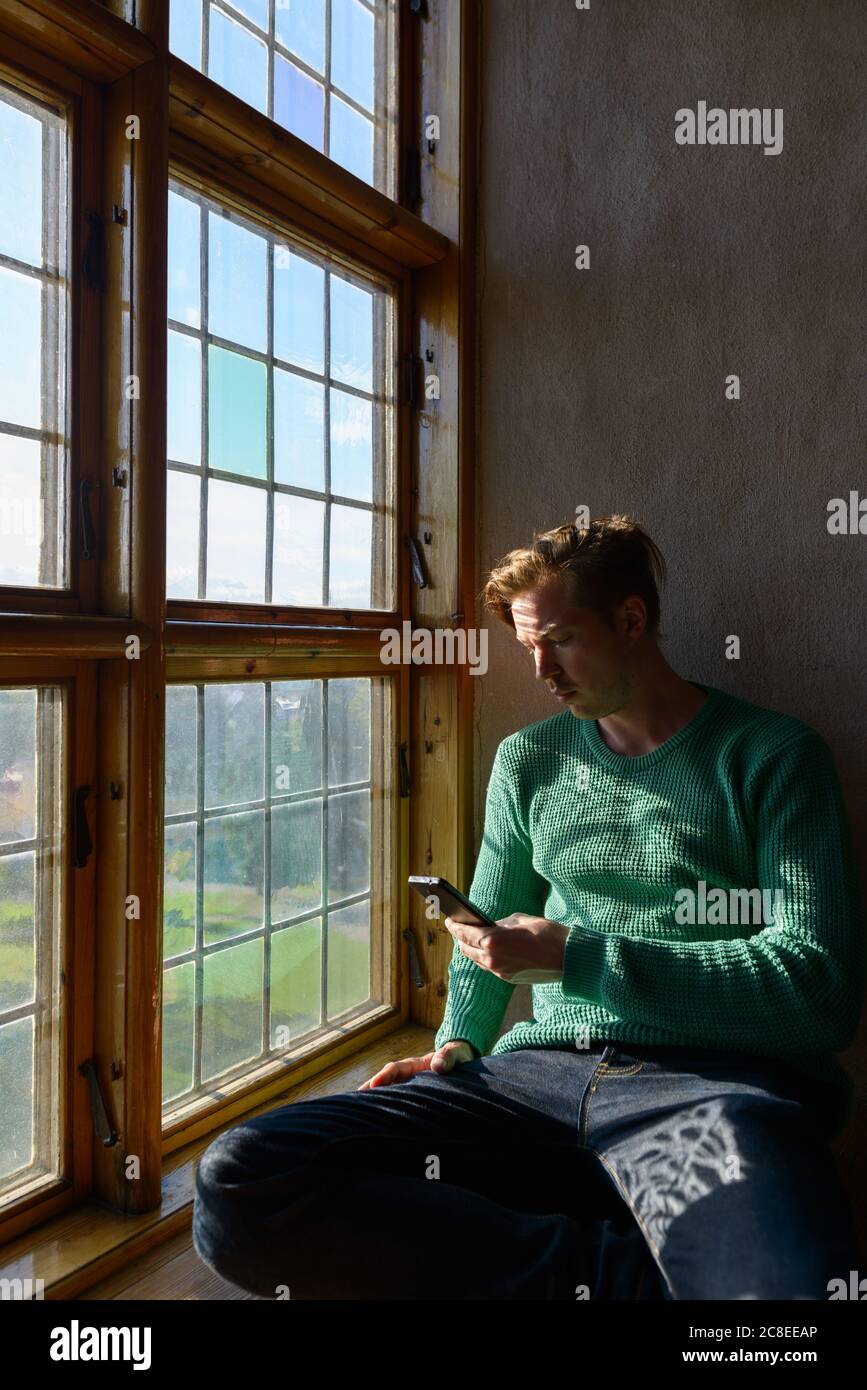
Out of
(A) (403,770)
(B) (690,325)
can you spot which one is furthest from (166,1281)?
(B) (690,325)

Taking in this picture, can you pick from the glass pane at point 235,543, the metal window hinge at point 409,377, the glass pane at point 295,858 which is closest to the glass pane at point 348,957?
the glass pane at point 295,858

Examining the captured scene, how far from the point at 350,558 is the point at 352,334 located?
474 millimetres

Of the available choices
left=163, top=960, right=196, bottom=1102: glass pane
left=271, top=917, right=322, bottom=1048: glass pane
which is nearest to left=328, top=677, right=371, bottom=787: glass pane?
A: left=271, top=917, right=322, bottom=1048: glass pane

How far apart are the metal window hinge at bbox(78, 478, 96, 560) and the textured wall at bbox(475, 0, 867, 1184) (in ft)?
3.15

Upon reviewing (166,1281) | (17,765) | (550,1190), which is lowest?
(166,1281)

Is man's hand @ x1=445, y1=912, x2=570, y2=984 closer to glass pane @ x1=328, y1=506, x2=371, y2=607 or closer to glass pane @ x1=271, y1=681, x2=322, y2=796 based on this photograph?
glass pane @ x1=271, y1=681, x2=322, y2=796

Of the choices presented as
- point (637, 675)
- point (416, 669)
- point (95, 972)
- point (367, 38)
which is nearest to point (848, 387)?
point (637, 675)

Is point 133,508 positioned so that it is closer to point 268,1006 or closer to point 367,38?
point 268,1006

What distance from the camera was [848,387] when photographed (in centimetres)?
186

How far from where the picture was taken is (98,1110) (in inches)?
62.0

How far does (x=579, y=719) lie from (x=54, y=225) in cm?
116

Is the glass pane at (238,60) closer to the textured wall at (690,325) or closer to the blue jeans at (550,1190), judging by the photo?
the textured wall at (690,325)

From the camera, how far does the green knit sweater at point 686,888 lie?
1.41 meters

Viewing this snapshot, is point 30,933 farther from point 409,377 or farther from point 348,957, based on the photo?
point 409,377
